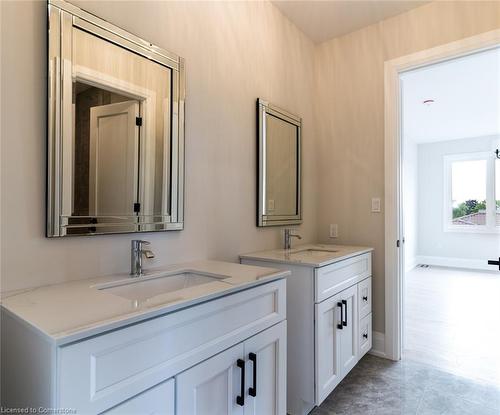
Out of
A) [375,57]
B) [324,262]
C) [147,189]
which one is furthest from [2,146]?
[375,57]

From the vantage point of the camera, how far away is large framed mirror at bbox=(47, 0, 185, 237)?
1.14 meters

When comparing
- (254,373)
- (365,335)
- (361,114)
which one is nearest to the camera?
(254,373)

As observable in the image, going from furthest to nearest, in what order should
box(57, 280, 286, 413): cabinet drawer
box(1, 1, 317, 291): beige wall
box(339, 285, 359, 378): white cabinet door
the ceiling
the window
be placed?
the window
the ceiling
box(339, 285, 359, 378): white cabinet door
box(1, 1, 317, 291): beige wall
box(57, 280, 286, 413): cabinet drawer

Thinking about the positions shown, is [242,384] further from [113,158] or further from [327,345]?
[113,158]

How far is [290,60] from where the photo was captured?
2.46 metres

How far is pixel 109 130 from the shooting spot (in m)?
1.30

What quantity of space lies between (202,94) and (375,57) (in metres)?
1.55

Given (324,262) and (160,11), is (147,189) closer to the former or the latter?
(160,11)

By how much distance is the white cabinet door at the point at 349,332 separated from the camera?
1.89 m

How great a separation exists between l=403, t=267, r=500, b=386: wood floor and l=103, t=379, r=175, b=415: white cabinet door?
2.10m

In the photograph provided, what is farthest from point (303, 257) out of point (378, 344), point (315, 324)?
point (378, 344)

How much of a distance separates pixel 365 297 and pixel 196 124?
1.64 m

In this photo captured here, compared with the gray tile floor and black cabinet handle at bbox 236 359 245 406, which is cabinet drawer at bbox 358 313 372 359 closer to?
the gray tile floor

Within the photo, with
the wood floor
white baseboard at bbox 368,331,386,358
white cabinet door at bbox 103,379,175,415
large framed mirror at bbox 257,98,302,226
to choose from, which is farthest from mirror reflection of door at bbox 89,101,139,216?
the wood floor
